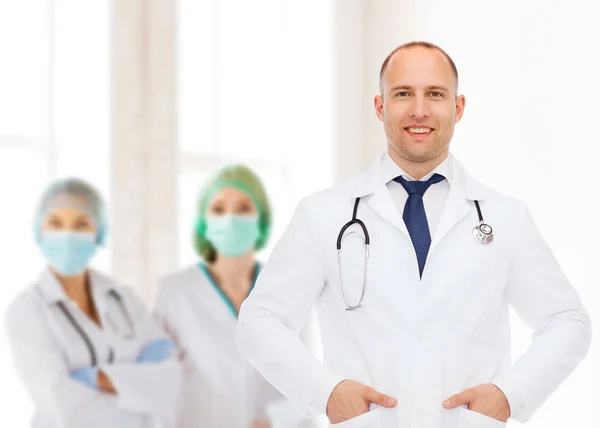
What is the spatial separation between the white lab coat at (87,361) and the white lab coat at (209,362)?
3.7 inches

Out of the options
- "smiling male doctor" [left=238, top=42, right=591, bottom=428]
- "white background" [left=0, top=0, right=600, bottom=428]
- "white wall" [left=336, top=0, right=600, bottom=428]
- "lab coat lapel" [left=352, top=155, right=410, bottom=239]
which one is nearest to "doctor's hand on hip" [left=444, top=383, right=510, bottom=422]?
"smiling male doctor" [left=238, top=42, right=591, bottom=428]

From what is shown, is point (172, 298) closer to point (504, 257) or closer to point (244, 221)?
point (244, 221)

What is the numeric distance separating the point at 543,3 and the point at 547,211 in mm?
847

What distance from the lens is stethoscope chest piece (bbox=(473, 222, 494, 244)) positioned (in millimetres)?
1621

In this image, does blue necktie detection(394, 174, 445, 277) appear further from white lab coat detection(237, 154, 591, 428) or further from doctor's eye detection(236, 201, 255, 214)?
doctor's eye detection(236, 201, 255, 214)

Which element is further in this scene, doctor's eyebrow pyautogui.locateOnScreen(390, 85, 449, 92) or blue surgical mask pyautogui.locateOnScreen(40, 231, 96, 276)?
blue surgical mask pyautogui.locateOnScreen(40, 231, 96, 276)

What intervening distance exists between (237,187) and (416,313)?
130 cm

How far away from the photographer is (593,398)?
318cm

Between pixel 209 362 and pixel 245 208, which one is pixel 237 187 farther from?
pixel 209 362

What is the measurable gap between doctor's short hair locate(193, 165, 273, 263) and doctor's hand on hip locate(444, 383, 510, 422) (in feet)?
4.58

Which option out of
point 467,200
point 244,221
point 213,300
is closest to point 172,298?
point 213,300

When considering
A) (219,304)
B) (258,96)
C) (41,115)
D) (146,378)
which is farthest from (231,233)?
(258,96)

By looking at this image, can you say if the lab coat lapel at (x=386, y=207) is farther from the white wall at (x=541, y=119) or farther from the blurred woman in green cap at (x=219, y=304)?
the white wall at (x=541, y=119)

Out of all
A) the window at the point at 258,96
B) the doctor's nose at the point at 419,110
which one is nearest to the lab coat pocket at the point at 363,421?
the doctor's nose at the point at 419,110
